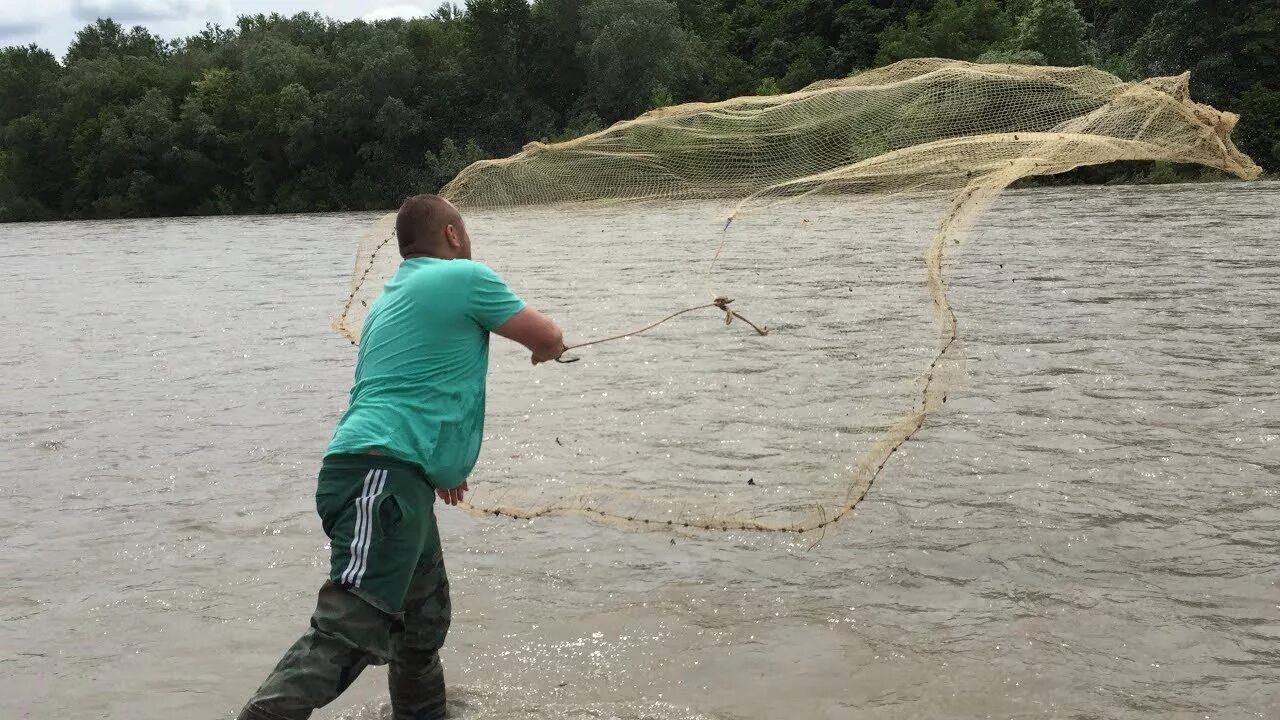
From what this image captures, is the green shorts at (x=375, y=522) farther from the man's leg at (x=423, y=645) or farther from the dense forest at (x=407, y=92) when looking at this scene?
the dense forest at (x=407, y=92)

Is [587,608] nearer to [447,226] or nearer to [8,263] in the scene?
[447,226]

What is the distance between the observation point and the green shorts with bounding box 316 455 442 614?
4035mm

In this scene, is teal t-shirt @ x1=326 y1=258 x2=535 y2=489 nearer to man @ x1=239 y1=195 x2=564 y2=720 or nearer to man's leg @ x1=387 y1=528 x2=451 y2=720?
man @ x1=239 y1=195 x2=564 y2=720

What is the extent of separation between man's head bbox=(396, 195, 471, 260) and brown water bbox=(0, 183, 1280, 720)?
6.28 ft

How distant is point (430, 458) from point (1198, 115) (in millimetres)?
5499

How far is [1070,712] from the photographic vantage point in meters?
4.80

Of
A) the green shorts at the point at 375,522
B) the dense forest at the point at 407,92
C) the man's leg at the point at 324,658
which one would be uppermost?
the dense forest at the point at 407,92

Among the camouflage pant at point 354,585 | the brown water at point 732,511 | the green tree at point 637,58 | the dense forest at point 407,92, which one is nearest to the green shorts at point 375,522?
the camouflage pant at point 354,585

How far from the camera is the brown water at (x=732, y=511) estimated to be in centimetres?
525

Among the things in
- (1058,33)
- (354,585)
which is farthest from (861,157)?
(1058,33)

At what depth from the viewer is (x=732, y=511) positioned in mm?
7387

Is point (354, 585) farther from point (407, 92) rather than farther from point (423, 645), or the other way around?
point (407, 92)

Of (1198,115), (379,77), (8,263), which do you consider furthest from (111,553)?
(379,77)

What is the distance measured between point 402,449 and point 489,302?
600mm
